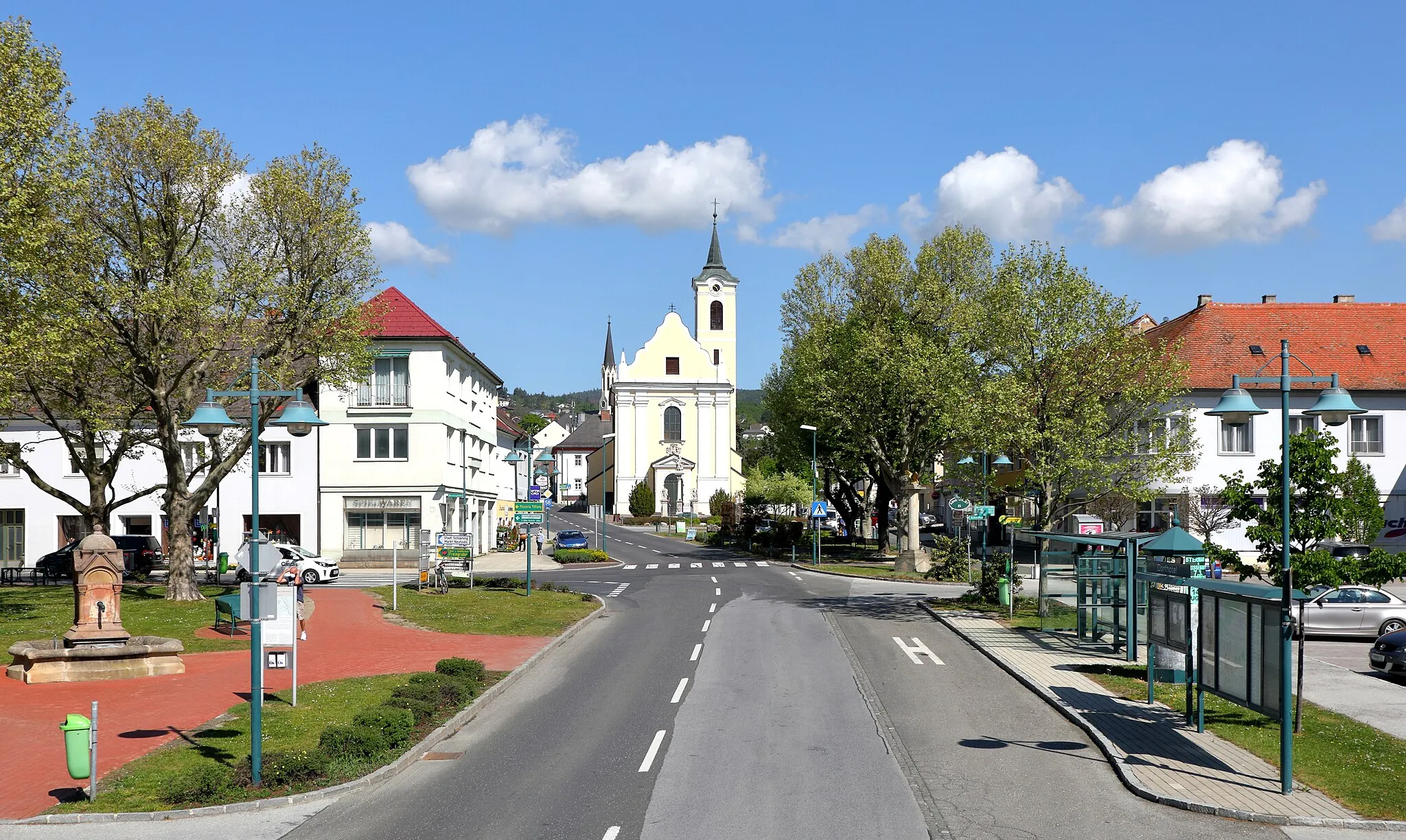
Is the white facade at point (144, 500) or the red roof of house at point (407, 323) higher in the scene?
the red roof of house at point (407, 323)

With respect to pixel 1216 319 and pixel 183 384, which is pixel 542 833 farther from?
pixel 1216 319

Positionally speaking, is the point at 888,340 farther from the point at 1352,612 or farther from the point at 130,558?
the point at 130,558

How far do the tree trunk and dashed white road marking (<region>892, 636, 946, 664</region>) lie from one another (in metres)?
21.0

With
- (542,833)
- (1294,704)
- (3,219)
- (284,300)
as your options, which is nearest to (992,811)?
(542,833)

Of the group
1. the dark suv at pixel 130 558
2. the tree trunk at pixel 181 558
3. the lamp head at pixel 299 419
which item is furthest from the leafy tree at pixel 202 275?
the lamp head at pixel 299 419

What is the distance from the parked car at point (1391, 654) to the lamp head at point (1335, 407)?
1048 centimetres

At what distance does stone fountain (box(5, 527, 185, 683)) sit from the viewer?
20.0m

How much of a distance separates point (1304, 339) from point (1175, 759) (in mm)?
43704

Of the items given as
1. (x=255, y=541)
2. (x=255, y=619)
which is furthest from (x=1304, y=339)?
(x=255, y=619)

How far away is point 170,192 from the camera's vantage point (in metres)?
31.2

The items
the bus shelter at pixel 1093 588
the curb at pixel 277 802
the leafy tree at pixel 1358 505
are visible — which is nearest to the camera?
the curb at pixel 277 802

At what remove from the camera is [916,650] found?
966 inches

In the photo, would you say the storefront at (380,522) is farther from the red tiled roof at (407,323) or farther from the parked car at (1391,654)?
the parked car at (1391,654)

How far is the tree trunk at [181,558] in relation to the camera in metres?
32.7
